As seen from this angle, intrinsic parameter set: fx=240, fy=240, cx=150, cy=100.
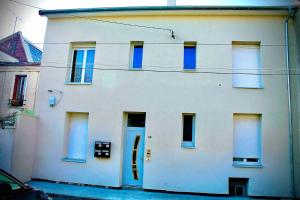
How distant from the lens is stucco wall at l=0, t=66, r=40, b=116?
11742 mm

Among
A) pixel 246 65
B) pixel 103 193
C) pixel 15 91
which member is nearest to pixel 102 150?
pixel 103 193

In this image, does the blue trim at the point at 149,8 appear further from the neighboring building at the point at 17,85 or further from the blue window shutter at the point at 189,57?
the neighboring building at the point at 17,85

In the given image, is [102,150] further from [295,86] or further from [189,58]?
[295,86]

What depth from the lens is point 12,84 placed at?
1204cm

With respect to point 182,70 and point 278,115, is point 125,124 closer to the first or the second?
point 182,70

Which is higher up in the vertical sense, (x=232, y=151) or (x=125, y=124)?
(x=125, y=124)

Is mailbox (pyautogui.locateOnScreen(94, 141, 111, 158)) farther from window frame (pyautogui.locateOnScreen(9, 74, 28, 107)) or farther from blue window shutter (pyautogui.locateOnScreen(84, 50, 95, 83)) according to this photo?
window frame (pyautogui.locateOnScreen(9, 74, 28, 107))

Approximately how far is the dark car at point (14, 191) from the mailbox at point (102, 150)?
13.7 feet

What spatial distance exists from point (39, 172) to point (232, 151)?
695 cm

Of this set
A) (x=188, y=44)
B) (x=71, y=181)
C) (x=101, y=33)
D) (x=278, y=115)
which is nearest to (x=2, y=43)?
(x=101, y=33)

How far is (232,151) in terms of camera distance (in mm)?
8078

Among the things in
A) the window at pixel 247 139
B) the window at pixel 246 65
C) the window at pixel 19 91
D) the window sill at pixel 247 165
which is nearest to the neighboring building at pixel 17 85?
the window at pixel 19 91

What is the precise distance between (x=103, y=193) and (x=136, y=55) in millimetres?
5058

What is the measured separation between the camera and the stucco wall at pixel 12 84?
11.7 meters
